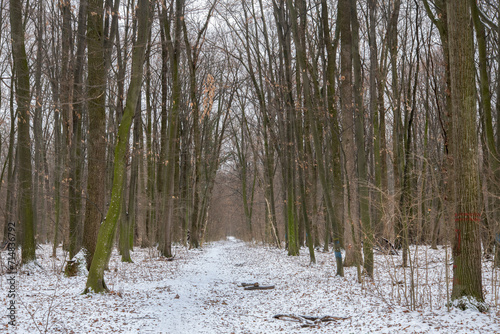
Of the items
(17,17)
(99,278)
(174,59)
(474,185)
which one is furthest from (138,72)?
(174,59)

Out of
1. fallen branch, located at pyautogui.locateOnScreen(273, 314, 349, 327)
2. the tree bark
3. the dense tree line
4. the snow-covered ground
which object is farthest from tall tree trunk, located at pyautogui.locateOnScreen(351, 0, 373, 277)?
the tree bark

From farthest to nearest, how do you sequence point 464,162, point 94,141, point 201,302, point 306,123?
point 306,123 < point 94,141 < point 201,302 < point 464,162

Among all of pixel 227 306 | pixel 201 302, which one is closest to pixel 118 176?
pixel 201 302

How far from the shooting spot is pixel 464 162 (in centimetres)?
588

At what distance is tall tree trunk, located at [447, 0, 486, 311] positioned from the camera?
576cm

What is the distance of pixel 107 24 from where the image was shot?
36.0 ft

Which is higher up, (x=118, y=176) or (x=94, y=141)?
(x=94, y=141)

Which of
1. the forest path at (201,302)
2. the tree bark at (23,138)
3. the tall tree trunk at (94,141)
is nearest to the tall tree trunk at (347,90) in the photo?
the forest path at (201,302)

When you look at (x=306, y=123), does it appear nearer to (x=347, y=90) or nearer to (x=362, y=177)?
(x=347, y=90)

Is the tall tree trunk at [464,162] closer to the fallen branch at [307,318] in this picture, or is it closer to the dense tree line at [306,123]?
the dense tree line at [306,123]

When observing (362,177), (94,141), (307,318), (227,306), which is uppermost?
(94,141)

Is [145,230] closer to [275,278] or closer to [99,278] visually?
[275,278]

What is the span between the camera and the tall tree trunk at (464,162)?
5.76 m

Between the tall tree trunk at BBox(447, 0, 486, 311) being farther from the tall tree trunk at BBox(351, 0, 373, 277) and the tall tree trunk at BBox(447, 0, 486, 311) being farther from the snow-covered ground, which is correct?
the tall tree trunk at BBox(351, 0, 373, 277)
